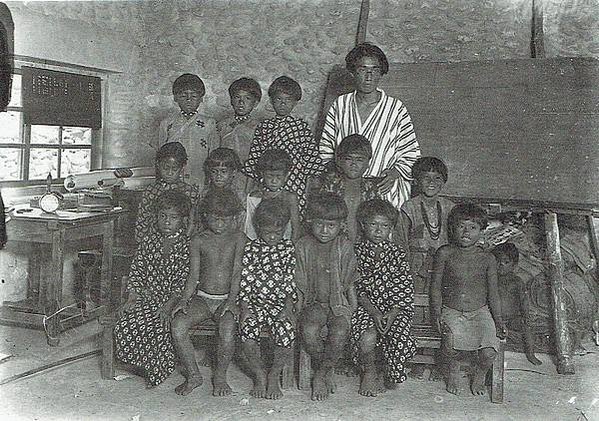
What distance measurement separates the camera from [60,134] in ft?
16.9

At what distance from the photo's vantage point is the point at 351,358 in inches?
139

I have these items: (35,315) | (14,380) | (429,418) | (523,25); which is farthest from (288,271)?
(523,25)

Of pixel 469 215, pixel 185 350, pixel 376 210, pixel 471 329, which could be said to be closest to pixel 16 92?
pixel 185 350

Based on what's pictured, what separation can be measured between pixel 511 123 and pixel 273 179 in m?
2.02

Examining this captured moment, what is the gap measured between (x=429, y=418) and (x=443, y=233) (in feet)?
4.66

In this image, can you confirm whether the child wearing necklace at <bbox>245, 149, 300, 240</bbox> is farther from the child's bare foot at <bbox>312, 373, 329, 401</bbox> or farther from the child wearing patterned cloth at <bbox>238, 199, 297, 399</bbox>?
the child's bare foot at <bbox>312, 373, 329, 401</bbox>

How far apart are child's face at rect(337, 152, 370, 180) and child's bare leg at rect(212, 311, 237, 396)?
1.11 meters

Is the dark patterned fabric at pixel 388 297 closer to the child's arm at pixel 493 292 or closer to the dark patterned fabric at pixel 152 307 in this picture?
the child's arm at pixel 493 292

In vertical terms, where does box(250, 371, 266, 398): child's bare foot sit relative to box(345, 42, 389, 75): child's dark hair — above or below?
below

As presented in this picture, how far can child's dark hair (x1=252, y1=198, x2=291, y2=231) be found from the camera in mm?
3516

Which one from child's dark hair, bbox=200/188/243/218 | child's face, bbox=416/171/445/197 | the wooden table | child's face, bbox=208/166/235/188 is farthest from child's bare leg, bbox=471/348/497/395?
the wooden table

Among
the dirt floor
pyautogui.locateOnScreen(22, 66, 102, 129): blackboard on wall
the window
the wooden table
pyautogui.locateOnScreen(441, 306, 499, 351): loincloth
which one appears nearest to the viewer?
the dirt floor

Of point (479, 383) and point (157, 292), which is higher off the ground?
point (157, 292)

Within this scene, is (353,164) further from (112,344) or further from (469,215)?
(112,344)
